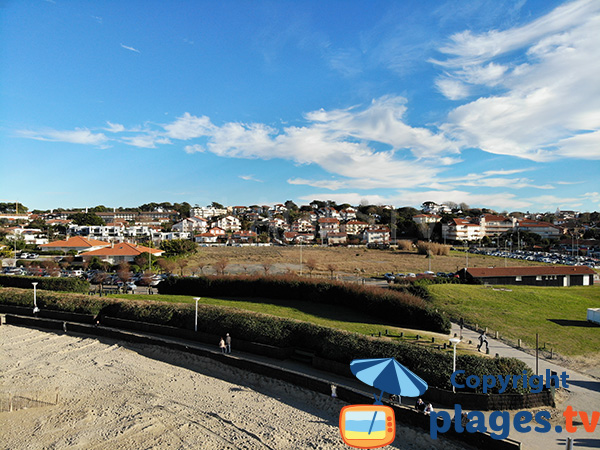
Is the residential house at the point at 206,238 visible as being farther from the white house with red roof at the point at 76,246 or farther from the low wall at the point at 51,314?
the low wall at the point at 51,314

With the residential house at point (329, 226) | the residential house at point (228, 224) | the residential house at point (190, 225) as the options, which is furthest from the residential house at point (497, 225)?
the residential house at point (190, 225)

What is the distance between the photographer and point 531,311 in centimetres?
2533

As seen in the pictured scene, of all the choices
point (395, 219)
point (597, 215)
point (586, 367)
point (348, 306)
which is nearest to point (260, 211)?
point (395, 219)

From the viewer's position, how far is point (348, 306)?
24.7 m

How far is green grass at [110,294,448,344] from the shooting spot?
63.4 ft

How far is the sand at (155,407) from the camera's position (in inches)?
401

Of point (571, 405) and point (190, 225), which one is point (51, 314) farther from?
point (190, 225)

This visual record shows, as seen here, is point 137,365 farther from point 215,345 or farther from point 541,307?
point 541,307

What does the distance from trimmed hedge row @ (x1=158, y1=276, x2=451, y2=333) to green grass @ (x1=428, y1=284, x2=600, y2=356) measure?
4.58 m

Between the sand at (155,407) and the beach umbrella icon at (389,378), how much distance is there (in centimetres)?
230

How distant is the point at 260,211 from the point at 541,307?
156028 millimetres

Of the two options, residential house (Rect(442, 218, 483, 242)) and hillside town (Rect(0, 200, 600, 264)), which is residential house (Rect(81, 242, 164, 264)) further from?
residential house (Rect(442, 218, 483, 242))

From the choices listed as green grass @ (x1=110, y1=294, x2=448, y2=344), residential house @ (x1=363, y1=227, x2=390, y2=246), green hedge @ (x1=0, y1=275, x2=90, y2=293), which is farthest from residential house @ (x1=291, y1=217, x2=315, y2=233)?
green grass @ (x1=110, y1=294, x2=448, y2=344)

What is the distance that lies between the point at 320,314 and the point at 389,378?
47.7ft
